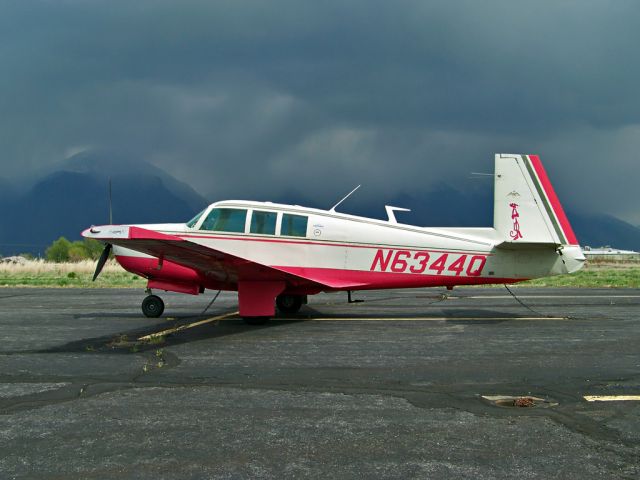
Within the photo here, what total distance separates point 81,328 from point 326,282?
186 inches

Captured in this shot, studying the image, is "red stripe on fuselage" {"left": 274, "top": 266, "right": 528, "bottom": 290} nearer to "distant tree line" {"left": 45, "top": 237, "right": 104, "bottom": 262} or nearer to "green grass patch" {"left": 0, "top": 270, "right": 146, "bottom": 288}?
"green grass patch" {"left": 0, "top": 270, "right": 146, "bottom": 288}

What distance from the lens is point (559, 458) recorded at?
3793mm

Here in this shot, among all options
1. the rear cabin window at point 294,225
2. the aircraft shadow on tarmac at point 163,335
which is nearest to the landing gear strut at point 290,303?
the aircraft shadow on tarmac at point 163,335

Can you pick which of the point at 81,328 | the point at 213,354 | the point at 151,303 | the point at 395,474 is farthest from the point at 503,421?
the point at 151,303

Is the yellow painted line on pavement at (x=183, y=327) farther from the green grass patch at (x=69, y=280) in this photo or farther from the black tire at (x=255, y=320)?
the green grass patch at (x=69, y=280)

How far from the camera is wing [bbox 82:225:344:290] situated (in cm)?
775

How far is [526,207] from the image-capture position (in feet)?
36.7

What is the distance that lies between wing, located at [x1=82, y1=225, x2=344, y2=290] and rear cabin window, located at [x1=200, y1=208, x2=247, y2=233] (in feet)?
3.40

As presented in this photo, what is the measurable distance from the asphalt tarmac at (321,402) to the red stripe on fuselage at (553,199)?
6.29 feet

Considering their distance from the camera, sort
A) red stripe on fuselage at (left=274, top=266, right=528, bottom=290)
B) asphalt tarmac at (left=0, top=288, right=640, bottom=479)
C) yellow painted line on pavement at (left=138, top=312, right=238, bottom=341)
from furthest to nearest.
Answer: red stripe on fuselage at (left=274, top=266, right=528, bottom=290), yellow painted line on pavement at (left=138, top=312, right=238, bottom=341), asphalt tarmac at (left=0, top=288, right=640, bottom=479)

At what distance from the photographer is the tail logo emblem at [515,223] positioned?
1107 cm

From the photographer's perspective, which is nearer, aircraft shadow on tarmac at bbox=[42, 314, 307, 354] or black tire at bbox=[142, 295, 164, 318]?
aircraft shadow on tarmac at bbox=[42, 314, 307, 354]

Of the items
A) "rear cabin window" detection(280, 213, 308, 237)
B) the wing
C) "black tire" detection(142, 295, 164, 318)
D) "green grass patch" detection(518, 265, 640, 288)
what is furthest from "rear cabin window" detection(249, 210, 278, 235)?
"green grass patch" detection(518, 265, 640, 288)

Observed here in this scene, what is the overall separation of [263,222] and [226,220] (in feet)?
2.54
